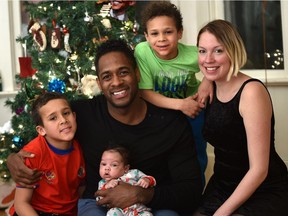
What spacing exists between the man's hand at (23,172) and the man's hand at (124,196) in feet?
0.97

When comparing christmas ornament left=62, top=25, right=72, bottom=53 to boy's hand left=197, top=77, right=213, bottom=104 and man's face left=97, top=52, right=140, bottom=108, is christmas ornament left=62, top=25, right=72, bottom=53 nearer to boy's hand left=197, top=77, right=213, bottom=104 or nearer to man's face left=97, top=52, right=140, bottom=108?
man's face left=97, top=52, right=140, bottom=108

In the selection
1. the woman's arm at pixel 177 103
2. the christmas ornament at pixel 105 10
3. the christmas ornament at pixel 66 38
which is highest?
the christmas ornament at pixel 105 10

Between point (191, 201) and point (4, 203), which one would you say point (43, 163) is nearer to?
point (191, 201)

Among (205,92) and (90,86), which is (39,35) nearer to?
(90,86)

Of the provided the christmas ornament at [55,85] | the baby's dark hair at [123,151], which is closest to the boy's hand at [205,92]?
the baby's dark hair at [123,151]

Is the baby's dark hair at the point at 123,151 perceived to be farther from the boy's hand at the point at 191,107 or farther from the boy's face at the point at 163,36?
the boy's face at the point at 163,36

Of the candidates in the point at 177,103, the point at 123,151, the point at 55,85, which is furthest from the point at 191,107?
the point at 55,85

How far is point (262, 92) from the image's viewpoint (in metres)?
1.83

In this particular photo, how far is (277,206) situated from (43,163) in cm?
104

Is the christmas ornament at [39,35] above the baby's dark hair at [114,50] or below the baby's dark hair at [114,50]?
above

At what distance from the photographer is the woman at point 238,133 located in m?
1.83

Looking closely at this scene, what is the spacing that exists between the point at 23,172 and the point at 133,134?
53cm

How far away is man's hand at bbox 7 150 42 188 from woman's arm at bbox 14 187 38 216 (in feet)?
0.11

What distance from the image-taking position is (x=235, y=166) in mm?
1959
